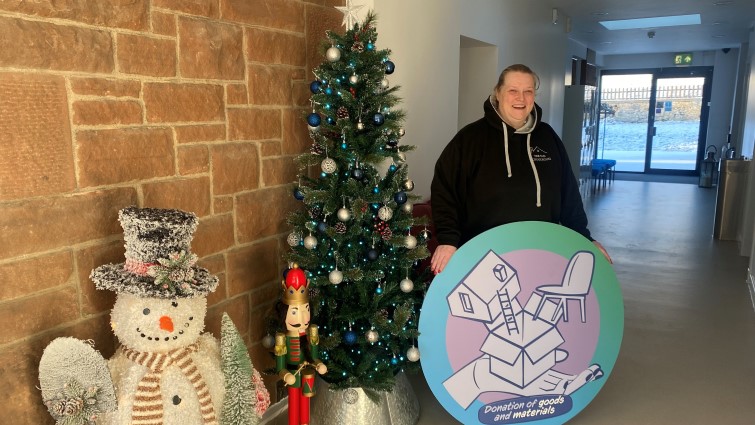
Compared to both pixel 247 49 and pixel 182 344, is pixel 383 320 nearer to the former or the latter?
pixel 182 344

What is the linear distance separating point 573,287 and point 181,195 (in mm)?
1524

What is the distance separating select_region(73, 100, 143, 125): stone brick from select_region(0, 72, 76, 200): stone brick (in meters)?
0.04

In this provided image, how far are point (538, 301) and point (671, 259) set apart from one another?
344 cm

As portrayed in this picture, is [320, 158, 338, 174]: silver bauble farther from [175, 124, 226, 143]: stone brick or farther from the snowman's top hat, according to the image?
the snowman's top hat

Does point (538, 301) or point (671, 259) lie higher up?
point (538, 301)

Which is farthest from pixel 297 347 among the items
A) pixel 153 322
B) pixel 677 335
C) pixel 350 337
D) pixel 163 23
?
pixel 677 335

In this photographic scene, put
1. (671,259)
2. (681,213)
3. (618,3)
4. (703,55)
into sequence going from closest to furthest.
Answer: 1. (671,259)
2. (618,3)
3. (681,213)
4. (703,55)

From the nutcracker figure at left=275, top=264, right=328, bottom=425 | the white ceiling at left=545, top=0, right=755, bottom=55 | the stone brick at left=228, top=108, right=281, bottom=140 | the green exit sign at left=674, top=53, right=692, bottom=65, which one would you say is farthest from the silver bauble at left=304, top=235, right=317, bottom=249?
the green exit sign at left=674, top=53, right=692, bottom=65

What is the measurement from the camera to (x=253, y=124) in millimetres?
2229

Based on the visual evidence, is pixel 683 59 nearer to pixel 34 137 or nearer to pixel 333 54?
pixel 333 54

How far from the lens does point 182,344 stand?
159cm

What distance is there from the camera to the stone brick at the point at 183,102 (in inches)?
70.7

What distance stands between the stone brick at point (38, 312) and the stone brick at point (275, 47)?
108 cm

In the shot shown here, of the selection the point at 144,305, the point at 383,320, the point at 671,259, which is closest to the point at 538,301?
the point at 383,320
